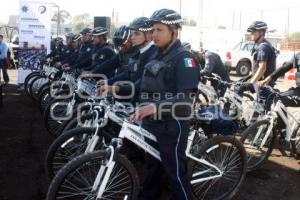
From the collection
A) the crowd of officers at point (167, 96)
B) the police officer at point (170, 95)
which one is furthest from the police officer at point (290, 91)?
the police officer at point (170, 95)

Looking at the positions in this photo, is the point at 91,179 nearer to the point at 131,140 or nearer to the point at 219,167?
the point at 131,140

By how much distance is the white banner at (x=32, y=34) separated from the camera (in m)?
11.9

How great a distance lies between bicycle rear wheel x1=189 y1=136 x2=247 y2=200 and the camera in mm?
4125

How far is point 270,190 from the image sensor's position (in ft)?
16.5

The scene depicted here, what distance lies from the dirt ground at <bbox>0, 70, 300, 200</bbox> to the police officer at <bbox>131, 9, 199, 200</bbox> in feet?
5.00

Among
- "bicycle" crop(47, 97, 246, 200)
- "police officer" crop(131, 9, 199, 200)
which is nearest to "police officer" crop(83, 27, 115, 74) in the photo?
"bicycle" crop(47, 97, 246, 200)

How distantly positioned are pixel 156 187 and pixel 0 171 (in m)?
2.36

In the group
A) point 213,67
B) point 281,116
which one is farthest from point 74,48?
point 281,116

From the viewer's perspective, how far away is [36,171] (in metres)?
5.27

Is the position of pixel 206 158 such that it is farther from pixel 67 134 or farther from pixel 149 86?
pixel 67 134

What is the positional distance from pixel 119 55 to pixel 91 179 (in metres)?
3.26

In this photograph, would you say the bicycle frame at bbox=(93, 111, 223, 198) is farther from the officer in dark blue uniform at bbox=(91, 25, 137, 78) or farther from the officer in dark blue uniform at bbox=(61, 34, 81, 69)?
the officer in dark blue uniform at bbox=(61, 34, 81, 69)

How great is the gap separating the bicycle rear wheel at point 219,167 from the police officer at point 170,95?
0.53 meters

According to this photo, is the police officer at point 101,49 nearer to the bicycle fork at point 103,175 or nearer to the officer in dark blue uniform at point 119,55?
the officer in dark blue uniform at point 119,55
